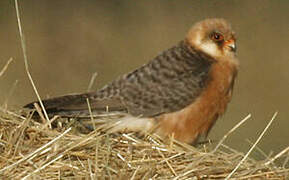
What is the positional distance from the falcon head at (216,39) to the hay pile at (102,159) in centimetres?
169

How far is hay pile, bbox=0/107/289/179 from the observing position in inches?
181

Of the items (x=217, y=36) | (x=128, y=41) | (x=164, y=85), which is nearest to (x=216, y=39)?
(x=217, y=36)

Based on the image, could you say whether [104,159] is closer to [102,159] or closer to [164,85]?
Result: [102,159]

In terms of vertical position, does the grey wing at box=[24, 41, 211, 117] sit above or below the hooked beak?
below

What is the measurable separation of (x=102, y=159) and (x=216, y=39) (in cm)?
226

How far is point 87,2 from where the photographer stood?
12430mm

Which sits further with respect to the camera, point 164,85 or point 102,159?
point 164,85

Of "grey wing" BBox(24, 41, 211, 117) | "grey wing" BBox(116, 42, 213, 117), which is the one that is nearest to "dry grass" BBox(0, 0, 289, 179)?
"grey wing" BBox(24, 41, 211, 117)

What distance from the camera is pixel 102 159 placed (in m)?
4.79

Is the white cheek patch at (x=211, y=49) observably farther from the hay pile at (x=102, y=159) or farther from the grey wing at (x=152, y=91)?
the hay pile at (x=102, y=159)

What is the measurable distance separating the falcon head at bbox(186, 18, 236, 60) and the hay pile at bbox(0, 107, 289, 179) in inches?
66.5

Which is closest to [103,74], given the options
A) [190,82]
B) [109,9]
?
[109,9]

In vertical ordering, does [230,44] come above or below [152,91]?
above

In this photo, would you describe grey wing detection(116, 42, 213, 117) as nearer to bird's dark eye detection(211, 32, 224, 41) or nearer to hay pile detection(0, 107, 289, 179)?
bird's dark eye detection(211, 32, 224, 41)
